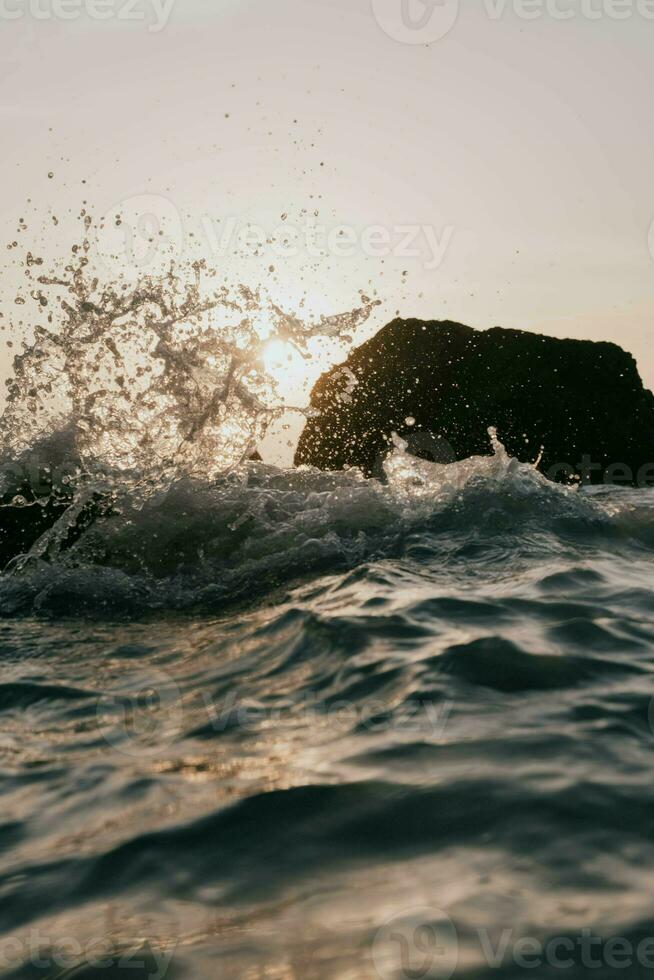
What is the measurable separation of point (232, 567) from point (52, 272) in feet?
9.61

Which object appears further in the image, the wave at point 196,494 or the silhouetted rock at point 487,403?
the silhouetted rock at point 487,403

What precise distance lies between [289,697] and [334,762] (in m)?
0.71

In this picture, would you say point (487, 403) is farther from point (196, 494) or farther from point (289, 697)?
point (289, 697)

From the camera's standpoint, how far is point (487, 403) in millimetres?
13695

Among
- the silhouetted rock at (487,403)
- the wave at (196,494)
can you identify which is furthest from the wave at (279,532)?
the silhouetted rock at (487,403)

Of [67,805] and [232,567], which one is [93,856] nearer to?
[67,805]

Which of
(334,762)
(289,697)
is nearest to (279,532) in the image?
(289,697)

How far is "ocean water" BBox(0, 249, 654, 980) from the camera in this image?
6.35 feet

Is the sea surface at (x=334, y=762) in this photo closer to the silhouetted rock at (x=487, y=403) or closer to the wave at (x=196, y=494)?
the wave at (x=196, y=494)

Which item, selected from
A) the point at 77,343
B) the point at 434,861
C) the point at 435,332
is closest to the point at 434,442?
the point at 435,332

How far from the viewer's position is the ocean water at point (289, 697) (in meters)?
1.93

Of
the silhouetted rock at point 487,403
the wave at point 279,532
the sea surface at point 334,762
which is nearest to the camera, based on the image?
the sea surface at point 334,762

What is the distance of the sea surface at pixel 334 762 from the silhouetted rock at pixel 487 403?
7806 millimetres

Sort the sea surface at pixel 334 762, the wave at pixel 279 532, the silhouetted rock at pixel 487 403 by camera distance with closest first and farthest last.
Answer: the sea surface at pixel 334 762 < the wave at pixel 279 532 < the silhouetted rock at pixel 487 403
